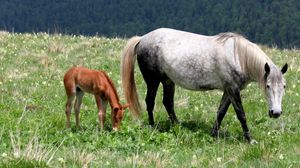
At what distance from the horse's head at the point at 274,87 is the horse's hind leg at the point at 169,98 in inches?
113

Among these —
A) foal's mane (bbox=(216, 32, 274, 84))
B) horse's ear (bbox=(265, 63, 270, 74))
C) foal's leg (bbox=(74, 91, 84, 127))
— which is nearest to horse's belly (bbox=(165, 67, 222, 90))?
foal's mane (bbox=(216, 32, 274, 84))

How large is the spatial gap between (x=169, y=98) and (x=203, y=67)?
1.65m

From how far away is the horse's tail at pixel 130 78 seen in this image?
13938 millimetres

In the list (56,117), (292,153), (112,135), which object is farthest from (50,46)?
(292,153)

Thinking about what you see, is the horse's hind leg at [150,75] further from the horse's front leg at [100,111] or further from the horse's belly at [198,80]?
the horse's front leg at [100,111]

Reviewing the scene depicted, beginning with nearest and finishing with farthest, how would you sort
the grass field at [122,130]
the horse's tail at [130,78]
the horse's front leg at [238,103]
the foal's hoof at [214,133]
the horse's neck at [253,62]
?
the grass field at [122,130] → the horse's neck at [253,62] → the horse's front leg at [238,103] → the foal's hoof at [214,133] → the horse's tail at [130,78]

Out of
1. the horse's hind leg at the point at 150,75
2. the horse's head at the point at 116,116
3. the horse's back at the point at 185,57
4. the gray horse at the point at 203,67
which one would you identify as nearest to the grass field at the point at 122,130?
the horse's head at the point at 116,116

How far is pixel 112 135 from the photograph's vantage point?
11.5 metres

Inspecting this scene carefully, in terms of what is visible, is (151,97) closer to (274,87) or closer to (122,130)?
(122,130)

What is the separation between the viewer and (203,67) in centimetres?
1313

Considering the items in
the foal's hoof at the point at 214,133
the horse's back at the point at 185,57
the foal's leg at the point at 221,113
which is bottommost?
the foal's hoof at the point at 214,133

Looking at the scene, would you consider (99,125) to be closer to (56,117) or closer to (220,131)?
(56,117)

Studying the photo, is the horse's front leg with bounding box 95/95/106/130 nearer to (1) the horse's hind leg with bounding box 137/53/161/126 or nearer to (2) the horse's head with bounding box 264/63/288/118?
(1) the horse's hind leg with bounding box 137/53/161/126

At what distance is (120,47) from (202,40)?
10.7 m
